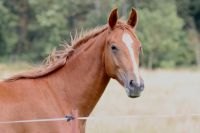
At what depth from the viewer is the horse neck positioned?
6340 mm

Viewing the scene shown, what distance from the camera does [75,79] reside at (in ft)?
21.0

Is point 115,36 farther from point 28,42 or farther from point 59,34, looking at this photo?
point 28,42

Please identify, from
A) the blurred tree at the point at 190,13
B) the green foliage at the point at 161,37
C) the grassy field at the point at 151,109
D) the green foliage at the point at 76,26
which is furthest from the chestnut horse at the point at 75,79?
the blurred tree at the point at 190,13

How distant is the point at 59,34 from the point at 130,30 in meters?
40.2

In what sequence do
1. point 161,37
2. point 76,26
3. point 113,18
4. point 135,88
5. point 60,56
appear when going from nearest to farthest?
point 135,88 → point 113,18 → point 60,56 → point 161,37 → point 76,26

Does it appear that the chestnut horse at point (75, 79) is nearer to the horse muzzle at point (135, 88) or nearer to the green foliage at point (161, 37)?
the horse muzzle at point (135, 88)

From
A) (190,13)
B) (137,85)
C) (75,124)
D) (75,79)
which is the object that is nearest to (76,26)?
(190,13)

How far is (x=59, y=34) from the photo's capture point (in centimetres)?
4619

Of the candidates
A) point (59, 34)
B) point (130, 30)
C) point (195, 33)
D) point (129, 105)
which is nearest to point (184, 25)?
point (195, 33)

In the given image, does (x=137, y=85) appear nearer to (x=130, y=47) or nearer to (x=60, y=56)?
(x=130, y=47)

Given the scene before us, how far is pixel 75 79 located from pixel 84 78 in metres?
0.10

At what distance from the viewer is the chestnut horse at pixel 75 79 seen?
19.5ft

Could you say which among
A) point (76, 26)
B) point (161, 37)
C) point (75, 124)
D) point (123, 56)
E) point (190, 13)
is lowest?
point (75, 124)

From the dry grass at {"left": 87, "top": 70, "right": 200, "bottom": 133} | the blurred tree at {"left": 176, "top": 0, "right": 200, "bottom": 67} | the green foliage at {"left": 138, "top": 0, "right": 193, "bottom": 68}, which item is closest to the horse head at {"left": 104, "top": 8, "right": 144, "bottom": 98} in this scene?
the dry grass at {"left": 87, "top": 70, "right": 200, "bottom": 133}
